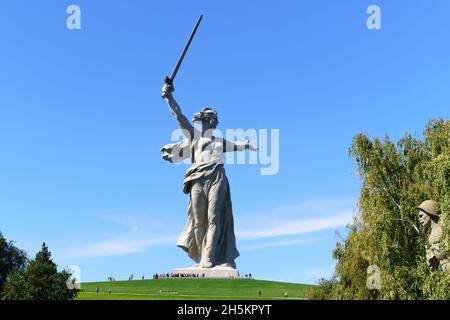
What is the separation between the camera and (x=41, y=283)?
132 feet

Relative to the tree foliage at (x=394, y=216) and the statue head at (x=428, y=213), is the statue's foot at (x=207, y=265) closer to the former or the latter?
the tree foliage at (x=394, y=216)

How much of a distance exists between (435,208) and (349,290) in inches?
619

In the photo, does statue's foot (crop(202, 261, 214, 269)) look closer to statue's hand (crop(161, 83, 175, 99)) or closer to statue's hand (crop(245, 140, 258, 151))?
statue's hand (crop(245, 140, 258, 151))

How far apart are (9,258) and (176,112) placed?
43520 mm

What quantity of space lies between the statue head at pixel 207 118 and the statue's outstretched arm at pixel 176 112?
1.37 ft

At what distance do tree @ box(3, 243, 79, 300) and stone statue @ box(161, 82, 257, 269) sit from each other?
15.0m

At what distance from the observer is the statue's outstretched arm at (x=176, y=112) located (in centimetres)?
2788

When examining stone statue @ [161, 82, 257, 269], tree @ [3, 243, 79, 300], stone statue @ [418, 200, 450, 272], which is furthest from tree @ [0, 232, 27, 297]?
stone statue @ [418, 200, 450, 272]

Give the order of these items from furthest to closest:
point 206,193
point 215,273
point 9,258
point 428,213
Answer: point 9,258, point 206,193, point 215,273, point 428,213

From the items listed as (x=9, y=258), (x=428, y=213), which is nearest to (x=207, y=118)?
(x=428, y=213)

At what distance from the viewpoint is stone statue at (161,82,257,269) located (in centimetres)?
2714

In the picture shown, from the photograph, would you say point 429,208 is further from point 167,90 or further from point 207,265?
point 167,90
